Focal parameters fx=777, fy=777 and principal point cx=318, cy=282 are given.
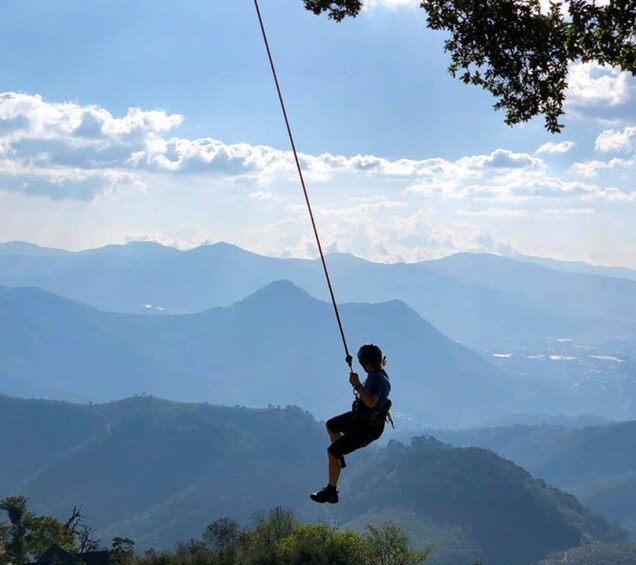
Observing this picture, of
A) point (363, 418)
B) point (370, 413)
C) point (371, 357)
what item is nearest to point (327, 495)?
point (363, 418)

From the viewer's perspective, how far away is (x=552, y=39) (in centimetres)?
1246

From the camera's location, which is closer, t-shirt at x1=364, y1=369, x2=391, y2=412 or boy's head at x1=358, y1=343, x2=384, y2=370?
boy's head at x1=358, y1=343, x2=384, y2=370

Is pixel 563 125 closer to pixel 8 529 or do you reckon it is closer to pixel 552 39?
pixel 552 39

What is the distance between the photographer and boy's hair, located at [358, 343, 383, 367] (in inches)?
493

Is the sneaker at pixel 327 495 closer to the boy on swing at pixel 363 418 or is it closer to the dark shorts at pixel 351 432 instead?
the boy on swing at pixel 363 418

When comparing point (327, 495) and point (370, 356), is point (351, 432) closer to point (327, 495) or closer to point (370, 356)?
point (327, 495)

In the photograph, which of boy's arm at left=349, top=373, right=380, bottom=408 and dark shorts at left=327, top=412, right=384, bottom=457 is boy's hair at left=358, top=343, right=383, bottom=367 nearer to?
boy's arm at left=349, top=373, right=380, bottom=408

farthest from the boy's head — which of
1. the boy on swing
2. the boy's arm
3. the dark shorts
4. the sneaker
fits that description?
the sneaker

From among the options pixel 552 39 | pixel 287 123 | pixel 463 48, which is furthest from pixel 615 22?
pixel 287 123

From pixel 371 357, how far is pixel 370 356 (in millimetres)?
23

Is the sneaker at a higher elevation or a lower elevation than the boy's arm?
lower

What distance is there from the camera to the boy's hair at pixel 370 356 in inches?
493

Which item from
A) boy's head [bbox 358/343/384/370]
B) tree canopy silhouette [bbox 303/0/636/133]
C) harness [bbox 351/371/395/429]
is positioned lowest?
harness [bbox 351/371/395/429]

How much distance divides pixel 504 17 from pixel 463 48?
0.96 metres
